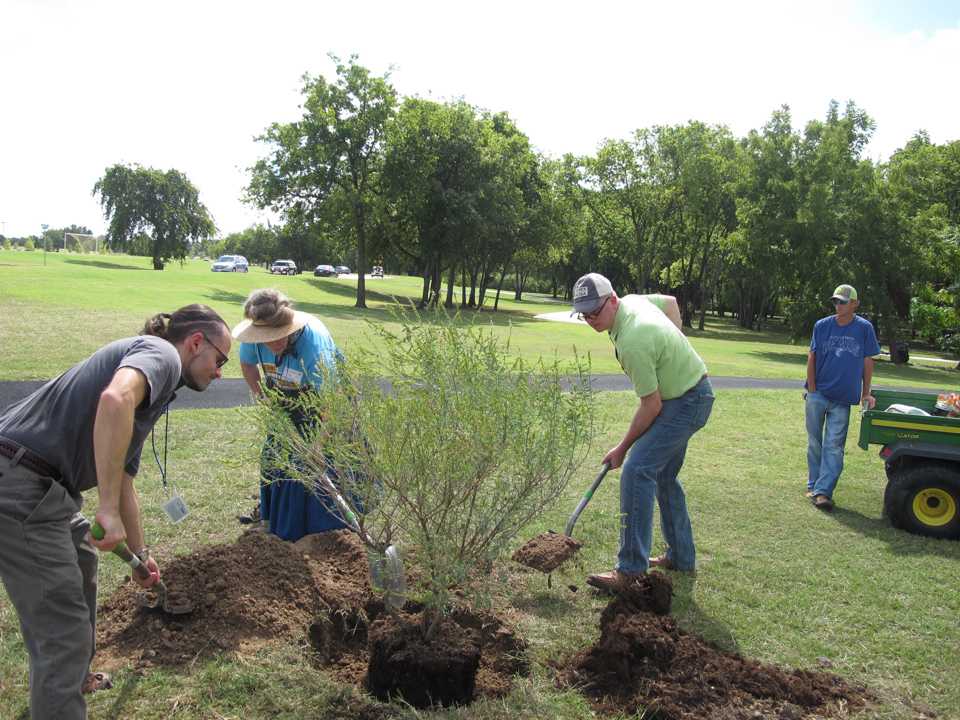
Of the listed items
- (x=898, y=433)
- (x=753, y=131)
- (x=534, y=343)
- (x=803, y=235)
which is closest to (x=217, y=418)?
(x=898, y=433)

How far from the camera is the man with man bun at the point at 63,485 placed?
2688 mm

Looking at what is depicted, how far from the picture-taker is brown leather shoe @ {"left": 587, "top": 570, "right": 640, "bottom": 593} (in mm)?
4861

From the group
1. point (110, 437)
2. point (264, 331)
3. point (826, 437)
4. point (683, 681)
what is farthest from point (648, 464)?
Result: point (826, 437)

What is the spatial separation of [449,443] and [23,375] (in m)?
11.8

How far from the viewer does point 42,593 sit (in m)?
2.72

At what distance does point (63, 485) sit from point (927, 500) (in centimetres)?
701

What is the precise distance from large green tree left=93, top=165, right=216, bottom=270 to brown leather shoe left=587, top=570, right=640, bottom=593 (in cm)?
7053

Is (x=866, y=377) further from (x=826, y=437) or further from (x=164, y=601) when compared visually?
(x=164, y=601)

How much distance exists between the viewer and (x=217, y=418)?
9984 mm

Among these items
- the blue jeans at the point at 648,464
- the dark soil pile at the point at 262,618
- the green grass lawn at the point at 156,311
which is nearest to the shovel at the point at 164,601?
the dark soil pile at the point at 262,618

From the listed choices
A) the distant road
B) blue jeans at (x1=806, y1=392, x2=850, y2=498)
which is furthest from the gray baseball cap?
the distant road

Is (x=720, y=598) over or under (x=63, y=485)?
under

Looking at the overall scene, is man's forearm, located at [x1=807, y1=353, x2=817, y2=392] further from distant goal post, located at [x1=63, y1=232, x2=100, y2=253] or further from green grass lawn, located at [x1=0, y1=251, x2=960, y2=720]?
distant goal post, located at [x1=63, y1=232, x2=100, y2=253]

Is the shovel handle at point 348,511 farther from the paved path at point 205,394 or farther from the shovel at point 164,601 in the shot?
the paved path at point 205,394
